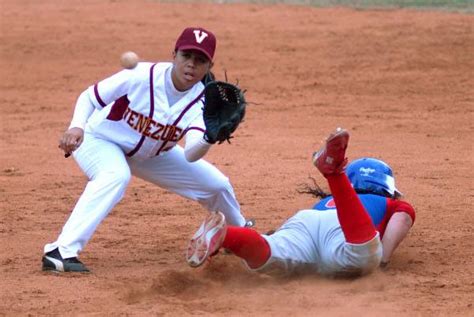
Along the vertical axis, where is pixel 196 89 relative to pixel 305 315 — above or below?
above

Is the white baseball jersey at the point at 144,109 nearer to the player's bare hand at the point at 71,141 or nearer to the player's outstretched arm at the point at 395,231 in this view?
the player's bare hand at the point at 71,141

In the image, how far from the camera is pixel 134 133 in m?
6.88

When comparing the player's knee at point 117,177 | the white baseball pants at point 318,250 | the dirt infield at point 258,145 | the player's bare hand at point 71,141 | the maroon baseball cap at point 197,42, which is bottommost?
the dirt infield at point 258,145

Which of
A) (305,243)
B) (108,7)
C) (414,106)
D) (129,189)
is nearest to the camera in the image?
(305,243)

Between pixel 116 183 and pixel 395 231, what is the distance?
5.60 ft

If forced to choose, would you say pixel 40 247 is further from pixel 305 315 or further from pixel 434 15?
pixel 434 15

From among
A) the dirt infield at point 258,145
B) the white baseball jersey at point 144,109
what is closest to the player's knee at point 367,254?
the dirt infield at point 258,145

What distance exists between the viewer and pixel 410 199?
344 inches

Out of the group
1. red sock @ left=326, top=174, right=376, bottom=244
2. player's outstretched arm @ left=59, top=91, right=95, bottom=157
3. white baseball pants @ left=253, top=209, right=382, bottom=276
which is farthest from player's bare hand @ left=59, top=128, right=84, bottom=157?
red sock @ left=326, top=174, right=376, bottom=244

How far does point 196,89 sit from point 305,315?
1897 millimetres

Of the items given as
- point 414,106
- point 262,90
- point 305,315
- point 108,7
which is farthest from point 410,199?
point 108,7

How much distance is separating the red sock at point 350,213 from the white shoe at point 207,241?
0.66 m

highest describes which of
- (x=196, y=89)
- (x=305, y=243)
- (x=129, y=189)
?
(x=196, y=89)

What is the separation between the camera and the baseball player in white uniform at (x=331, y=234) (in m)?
6.04
